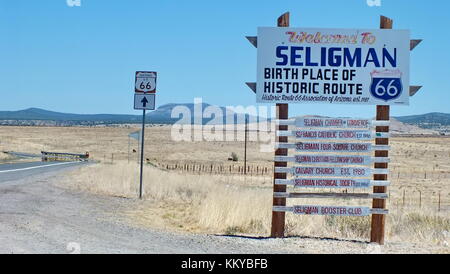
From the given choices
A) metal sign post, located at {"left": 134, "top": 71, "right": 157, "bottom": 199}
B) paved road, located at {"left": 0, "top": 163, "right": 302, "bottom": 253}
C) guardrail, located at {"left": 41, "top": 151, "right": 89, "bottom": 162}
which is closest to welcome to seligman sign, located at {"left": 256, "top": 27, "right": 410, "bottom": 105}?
paved road, located at {"left": 0, "top": 163, "right": 302, "bottom": 253}

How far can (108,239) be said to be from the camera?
7684mm

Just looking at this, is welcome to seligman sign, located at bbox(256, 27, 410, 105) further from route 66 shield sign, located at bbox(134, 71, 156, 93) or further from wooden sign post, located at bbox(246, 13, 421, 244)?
route 66 shield sign, located at bbox(134, 71, 156, 93)

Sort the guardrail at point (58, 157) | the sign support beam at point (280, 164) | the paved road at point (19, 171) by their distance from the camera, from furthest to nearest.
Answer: the guardrail at point (58, 157)
the paved road at point (19, 171)
the sign support beam at point (280, 164)

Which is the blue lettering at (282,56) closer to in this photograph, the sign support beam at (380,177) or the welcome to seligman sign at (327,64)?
the welcome to seligman sign at (327,64)

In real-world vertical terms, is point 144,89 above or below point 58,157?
above

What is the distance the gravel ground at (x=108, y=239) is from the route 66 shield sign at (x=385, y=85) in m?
2.48

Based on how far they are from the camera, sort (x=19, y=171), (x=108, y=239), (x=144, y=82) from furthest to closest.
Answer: (x=19, y=171) < (x=144, y=82) < (x=108, y=239)

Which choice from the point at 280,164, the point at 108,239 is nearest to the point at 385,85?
the point at 280,164

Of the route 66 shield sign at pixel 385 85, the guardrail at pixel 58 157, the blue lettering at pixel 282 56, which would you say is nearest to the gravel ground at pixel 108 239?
the route 66 shield sign at pixel 385 85

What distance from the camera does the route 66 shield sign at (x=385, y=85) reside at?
8.57 metres

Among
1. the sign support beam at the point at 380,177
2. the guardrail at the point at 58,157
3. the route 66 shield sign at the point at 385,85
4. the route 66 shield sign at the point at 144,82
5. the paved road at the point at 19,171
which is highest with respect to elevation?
the route 66 shield sign at the point at 144,82

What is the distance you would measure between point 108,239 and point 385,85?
512 cm

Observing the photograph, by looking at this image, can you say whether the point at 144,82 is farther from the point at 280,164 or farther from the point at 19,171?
the point at 19,171
